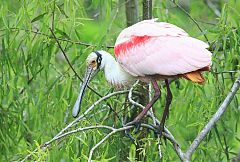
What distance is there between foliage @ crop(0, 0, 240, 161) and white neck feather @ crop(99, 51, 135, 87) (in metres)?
0.15

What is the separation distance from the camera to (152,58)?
4.33 metres

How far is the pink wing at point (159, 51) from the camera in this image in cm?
414

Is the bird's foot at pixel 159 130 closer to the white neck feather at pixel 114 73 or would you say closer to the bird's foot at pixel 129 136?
the bird's foot at pixel 129 136

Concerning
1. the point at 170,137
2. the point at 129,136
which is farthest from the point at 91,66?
the point at 170,137

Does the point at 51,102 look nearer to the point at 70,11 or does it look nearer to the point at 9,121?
the point at 9,121

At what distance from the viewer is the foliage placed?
14.5ft

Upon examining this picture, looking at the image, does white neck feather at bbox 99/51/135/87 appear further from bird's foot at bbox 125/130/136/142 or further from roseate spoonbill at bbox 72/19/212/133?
bird's foot at bbox 125/130/136/142

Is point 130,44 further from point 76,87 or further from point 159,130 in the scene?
point 76,87

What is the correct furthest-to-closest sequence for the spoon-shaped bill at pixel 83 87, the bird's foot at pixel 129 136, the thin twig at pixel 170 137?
the spoon-shaped bill at pixel 83 87 < the bird's foot at pixel 129 136 < the thin twig at pixel 170 137

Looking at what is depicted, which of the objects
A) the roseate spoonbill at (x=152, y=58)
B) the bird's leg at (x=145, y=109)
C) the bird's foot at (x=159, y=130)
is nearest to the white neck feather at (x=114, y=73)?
the roseate spoonbill at (x=152, y=58)

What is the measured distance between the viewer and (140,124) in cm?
412

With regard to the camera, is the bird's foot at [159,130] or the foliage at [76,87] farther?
the foliage at [76,87]

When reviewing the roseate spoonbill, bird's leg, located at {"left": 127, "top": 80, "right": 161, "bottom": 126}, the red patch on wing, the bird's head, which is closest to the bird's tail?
the roseate spoonbill

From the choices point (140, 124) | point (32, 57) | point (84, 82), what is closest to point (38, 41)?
point (32, 57)
